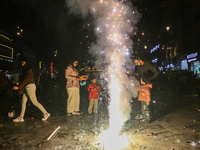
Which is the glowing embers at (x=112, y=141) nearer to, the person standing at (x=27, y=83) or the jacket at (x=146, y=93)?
the jacket at (x=146, y=93)

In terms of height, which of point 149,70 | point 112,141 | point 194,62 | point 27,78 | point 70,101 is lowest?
point 112,141

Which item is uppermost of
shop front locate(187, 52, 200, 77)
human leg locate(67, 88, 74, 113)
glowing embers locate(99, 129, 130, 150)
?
shop front locate(187, 52, 200, 77)

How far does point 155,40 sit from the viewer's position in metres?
46.7

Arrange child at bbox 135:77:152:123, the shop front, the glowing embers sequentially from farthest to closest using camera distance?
the shop front < child at bbox 135:77:152:123 < the glowing embers

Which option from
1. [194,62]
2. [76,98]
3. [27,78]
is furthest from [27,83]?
[194,62]

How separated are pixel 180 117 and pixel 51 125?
167 inches

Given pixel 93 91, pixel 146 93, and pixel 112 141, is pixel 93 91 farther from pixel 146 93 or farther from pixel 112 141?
pixel 112 141

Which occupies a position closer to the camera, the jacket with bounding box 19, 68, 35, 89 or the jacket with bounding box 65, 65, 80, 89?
the jacket with bounding box 19, 68, 35, 89

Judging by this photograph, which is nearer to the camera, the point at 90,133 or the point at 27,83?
the point at 90,133

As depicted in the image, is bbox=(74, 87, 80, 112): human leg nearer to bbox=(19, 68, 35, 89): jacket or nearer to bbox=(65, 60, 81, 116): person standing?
bbox=(65, 60, 81, 116): person standing

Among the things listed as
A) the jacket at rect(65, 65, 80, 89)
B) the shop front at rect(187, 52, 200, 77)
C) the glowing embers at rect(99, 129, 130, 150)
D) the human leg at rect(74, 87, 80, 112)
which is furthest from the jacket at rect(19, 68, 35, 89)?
the shop front at rect(187, 52, 200, 77)

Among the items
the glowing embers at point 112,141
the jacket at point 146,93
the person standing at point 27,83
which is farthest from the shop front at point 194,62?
the person standing at point 27,83

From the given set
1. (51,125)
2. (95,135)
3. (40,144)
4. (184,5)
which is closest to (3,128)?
(51,125)

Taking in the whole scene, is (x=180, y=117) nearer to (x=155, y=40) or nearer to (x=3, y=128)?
(x=3, y=128)
